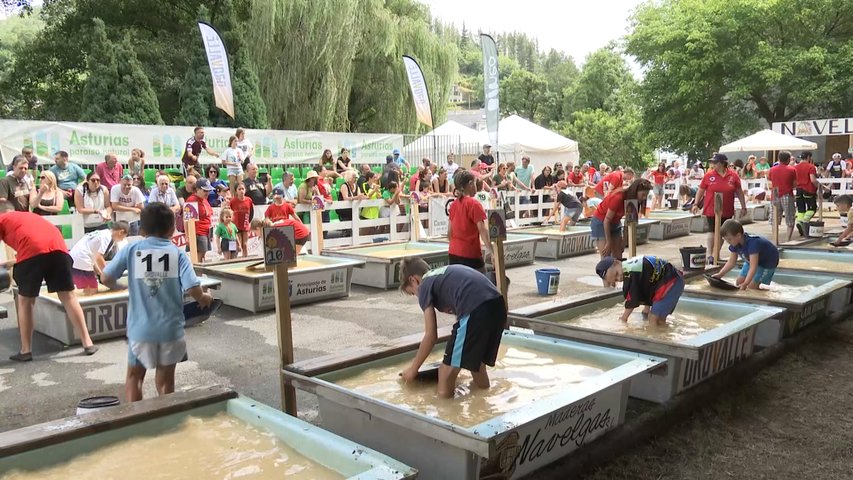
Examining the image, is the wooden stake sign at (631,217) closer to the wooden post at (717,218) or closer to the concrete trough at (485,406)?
the wooden post at (717,218)

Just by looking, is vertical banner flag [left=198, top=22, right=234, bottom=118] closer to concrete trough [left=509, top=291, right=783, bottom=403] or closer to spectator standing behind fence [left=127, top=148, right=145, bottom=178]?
spectator standing behind fence [left=127, top=148, right=145, bottom=178]

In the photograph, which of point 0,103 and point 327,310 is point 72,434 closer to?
point 327,310

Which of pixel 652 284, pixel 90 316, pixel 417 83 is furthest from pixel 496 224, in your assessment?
pixel 417 83

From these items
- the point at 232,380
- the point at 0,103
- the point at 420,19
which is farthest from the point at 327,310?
the point at 0,103

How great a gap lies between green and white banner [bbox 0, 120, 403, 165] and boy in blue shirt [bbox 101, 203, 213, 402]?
32.0 ft

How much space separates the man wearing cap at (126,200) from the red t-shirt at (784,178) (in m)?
11.7

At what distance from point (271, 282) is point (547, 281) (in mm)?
3837

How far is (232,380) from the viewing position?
589 centimetres

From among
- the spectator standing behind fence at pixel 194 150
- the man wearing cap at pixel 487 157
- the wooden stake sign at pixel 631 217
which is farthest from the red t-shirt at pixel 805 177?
the spectator standing behind fence at pixel 194 150

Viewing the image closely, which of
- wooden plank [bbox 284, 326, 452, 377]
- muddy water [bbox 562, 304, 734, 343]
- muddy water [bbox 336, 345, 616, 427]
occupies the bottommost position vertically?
muddy water [bbox 336, 345, 616, 427]

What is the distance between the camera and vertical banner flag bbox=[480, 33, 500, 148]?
653 inches

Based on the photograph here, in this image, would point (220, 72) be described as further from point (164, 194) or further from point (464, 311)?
point (464, 311)

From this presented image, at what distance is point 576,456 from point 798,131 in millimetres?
30447

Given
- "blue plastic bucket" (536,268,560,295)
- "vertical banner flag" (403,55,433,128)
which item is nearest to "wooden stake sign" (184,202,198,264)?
Answer: "blue plastic bucket" (536,268,560,295)
